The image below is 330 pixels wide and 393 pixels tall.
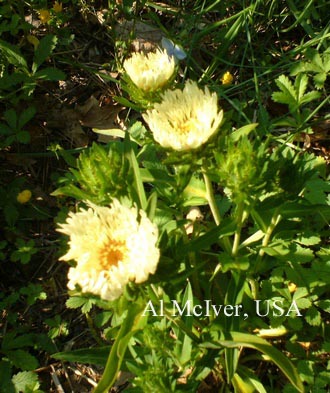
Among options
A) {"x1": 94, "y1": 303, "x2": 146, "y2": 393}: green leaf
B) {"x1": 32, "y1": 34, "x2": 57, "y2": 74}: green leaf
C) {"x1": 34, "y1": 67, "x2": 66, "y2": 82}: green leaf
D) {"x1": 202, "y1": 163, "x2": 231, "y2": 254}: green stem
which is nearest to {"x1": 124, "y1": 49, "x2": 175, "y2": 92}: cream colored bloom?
{"x1": 202, "y1": 163, "x2": 231, "y2": 254}: green stem

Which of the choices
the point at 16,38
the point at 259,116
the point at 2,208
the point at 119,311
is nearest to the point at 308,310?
the point at 119,311

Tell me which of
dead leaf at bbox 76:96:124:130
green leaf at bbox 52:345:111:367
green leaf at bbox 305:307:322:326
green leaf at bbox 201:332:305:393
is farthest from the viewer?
dead leaf at bbox 76:96:124:130

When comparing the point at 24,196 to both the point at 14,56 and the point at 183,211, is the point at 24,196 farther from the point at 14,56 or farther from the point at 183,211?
the point at 183,211

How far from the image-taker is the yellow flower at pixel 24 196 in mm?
2740

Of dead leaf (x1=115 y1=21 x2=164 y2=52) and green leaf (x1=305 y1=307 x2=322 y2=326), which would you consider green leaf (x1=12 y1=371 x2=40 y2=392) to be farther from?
dead leaf (x1=115 y1=21 x2=164 y2=52)

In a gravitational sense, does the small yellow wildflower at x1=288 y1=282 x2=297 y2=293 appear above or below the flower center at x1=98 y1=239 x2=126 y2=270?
above

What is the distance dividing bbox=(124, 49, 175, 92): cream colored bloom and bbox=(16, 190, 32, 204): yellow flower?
110 centimetres

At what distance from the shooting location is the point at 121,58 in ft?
10.3

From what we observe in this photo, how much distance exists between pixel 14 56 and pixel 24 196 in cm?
82

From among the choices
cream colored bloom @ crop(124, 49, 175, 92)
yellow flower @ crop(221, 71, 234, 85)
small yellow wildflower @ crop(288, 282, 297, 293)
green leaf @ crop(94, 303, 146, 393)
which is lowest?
green leaf @ crop(94, 303, 146, 393)

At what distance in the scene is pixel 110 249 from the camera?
1.52 meters

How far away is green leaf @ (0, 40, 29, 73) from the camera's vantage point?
9.41 feet

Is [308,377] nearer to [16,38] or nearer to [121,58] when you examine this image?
[121,58]

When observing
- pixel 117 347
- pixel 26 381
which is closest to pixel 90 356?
pixel 117 347
